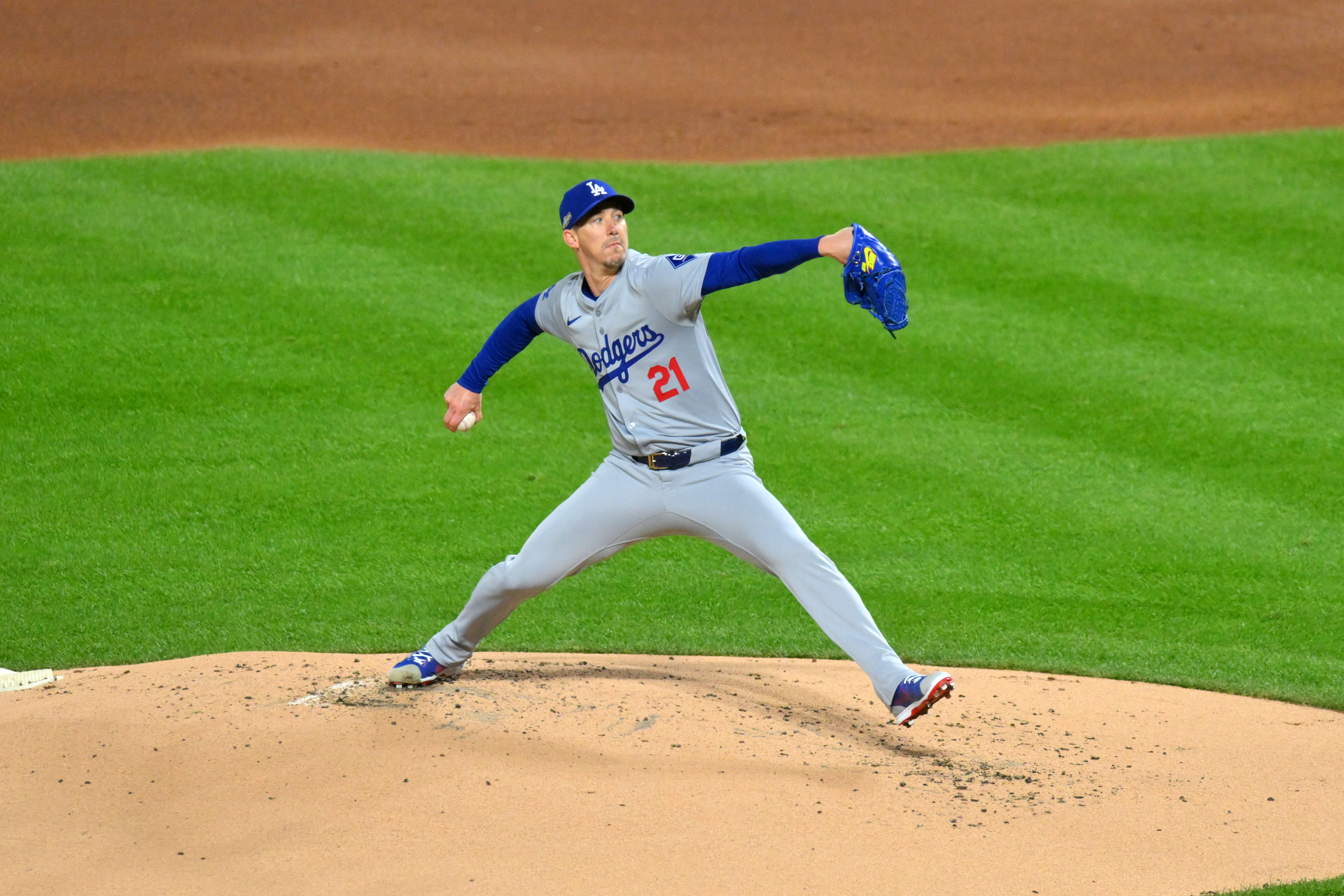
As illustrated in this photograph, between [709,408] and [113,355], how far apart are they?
6.17m

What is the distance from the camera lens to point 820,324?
33.3 ft

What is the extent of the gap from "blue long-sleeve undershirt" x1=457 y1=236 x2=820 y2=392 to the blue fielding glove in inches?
5.3

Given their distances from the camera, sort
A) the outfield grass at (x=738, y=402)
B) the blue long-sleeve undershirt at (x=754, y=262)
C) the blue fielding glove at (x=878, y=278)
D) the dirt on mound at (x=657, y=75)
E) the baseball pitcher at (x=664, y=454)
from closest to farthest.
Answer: the blue fielding glove at (x=878, y=278) < the blue long-sleeve undershirt at (x=754, y=262) < the baseball pitcher at (x=664, y=454) < the outfield grass at (x=738, y=402) < the dirt on mound at (x=657, y=75)

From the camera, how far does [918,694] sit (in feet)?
15.4

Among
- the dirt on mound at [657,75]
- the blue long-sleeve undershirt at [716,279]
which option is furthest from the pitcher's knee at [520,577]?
the dirt on mound at [657,75]

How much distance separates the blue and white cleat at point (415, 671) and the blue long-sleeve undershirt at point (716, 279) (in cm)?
108

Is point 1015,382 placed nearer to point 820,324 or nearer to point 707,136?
point 820,324

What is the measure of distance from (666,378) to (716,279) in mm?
458

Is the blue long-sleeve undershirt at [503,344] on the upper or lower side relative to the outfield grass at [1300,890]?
upper

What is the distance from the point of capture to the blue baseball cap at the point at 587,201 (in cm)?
497

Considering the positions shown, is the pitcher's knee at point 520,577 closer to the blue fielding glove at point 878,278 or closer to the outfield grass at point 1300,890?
the blue fielding glove at point 878,278

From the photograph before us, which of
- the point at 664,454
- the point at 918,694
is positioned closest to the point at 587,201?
the point at 664,454

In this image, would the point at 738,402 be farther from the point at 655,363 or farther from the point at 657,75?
the point at 657,75

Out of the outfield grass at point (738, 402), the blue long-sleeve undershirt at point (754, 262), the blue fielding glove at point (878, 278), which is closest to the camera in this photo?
the blue fielding glove at point (878, 278)
